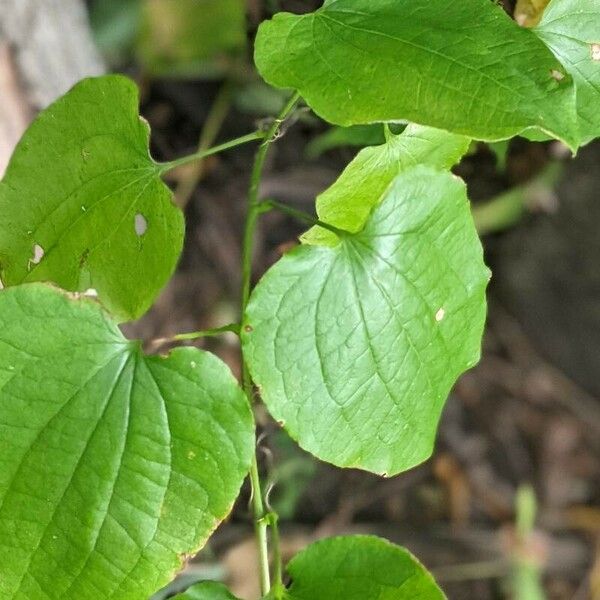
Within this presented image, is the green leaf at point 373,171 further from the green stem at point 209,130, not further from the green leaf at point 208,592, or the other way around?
the green stem at point 209,130

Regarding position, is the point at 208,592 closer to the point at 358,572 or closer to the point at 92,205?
the point at 358,572

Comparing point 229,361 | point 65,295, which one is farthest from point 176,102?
point 65,295

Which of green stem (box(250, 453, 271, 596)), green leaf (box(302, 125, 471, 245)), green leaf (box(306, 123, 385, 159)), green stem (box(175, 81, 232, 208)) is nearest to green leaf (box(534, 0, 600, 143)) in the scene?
green leaf (box(302, 125, 471, 245))

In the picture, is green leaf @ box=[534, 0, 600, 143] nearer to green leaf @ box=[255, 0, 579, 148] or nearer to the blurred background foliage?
green leaf @ box=[255, 0, 579, 148]

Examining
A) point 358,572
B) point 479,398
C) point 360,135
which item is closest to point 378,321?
point 358,572

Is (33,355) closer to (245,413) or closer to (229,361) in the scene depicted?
(245,413)

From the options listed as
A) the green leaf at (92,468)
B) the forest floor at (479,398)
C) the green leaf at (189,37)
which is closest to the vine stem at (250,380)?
the green leaf at (92,468)
